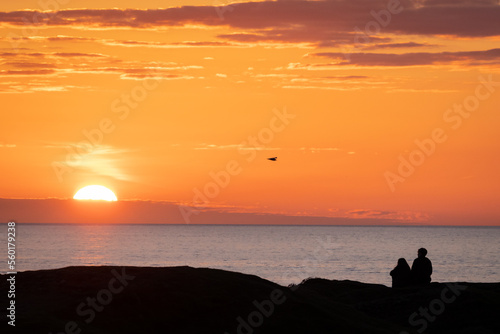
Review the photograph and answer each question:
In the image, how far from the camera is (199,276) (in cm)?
3378

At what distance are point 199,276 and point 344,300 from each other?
11.4 m

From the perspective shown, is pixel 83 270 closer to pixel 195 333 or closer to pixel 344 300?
pixel 195 333

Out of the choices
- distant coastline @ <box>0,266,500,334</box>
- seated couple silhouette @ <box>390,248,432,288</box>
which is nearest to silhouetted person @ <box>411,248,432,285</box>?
Answer: seated couple silhouette @ <box>390,248,432,288</box>

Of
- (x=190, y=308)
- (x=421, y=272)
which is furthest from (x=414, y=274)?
(x=190, y=308)

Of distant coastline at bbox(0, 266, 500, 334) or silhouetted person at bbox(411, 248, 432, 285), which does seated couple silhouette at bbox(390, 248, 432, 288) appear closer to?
Answer: silhouetted person at bbox(411, 248, 432, 285)

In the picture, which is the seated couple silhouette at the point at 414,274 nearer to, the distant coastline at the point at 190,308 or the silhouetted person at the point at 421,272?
the silhouetted person at the point at 421,272

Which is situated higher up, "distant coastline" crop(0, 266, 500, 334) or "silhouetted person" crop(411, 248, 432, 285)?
"silhouetted person" crop(411, 248, 432, 285)

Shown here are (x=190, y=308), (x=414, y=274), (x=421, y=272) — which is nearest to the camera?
(x=190, y=308)

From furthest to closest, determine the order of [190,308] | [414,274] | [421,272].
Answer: [414,274]
[421,272]
[190,308]

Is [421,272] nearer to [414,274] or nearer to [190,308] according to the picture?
[414,274]

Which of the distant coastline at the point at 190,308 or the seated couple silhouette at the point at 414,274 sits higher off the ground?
the seated couple silhouette at the point at 414,274

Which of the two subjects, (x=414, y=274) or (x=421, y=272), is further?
(x=414, y=274)

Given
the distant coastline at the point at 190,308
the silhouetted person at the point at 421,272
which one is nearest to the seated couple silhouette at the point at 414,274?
the silhouetted person at the point at 421,272

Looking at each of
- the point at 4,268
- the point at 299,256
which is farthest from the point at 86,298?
the point at 299,256
